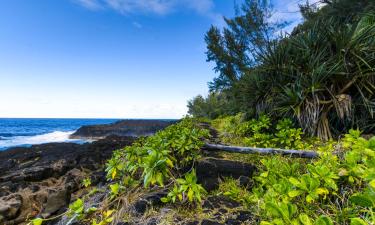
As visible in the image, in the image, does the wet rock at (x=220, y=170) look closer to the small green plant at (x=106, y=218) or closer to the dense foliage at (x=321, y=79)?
the small green plant at (x=106, y=218)

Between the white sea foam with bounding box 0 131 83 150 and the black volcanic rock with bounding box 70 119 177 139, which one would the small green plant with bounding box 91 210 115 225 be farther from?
the black volcanic rock with bounding box 70 119 177 139

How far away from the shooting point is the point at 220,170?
8.45ft

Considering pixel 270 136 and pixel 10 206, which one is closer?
pixel 270 136

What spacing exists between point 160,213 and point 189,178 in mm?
401

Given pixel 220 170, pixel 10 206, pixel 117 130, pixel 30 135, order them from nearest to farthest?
pixel 220 170
pixel 10 206
pixel 117 130
pixel 30 135

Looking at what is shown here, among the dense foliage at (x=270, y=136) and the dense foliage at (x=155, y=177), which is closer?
the dense foliage at (x=155, y=177)

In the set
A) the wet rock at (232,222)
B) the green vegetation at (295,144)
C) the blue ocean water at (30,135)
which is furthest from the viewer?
the blue ocean water at (30,135)

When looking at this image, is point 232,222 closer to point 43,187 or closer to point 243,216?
point 243,216

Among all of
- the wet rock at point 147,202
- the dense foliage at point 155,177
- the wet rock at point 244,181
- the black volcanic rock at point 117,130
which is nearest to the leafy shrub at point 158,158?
the dense foliage at point 155,177

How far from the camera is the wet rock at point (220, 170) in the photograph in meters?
2.52

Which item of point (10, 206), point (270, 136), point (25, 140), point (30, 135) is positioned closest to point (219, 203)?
point (270, 136)

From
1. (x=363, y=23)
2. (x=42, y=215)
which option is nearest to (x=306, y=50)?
(x=363, y=23)

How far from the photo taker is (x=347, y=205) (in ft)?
4.47

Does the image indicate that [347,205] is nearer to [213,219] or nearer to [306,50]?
[213,219]
